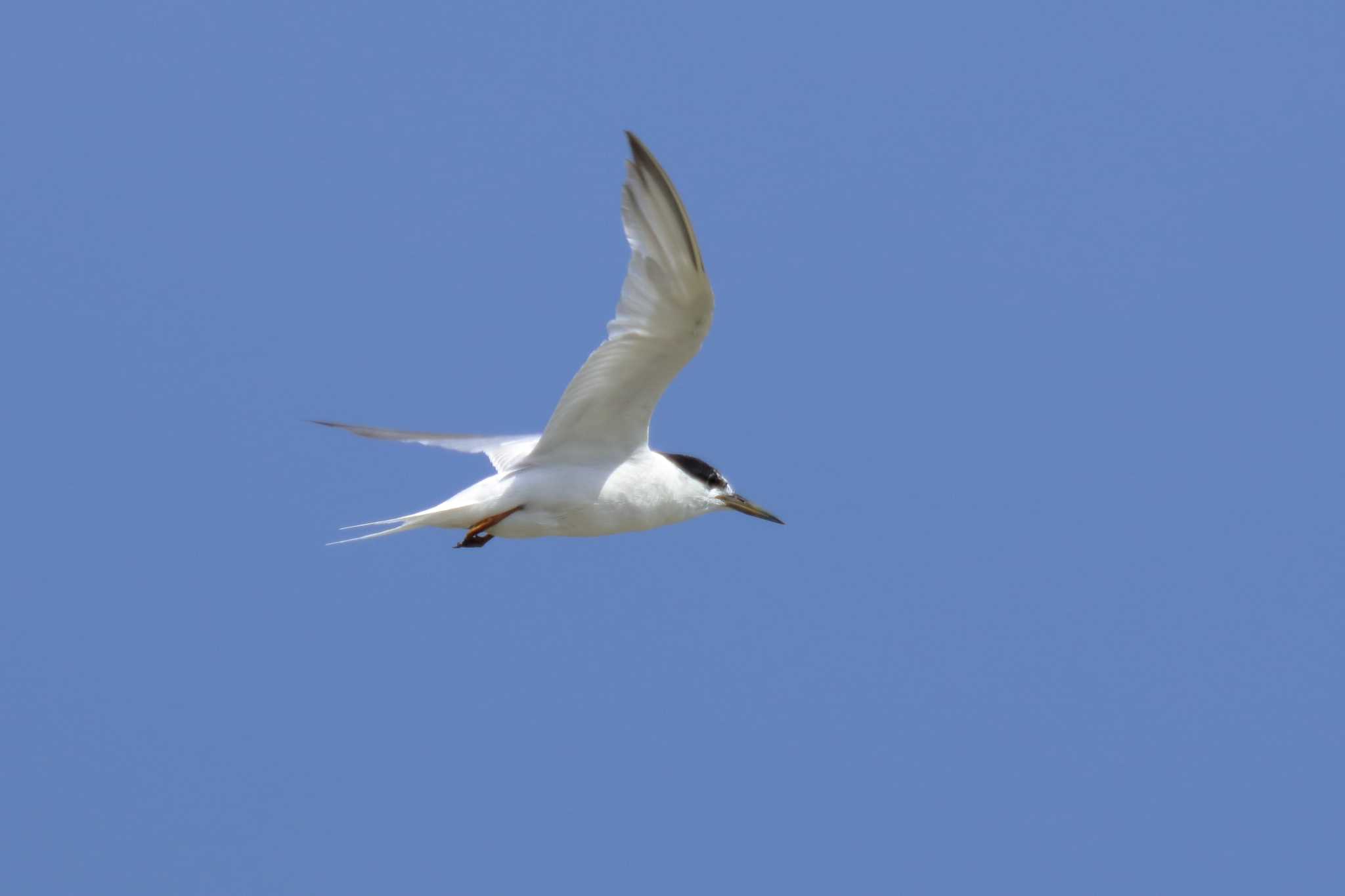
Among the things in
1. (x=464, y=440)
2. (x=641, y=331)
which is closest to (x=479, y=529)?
(x=641, y=331)

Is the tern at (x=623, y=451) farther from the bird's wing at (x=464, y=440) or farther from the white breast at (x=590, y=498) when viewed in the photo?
the bird's wing at (x=464, y=440)

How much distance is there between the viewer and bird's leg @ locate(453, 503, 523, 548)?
4.90 meters

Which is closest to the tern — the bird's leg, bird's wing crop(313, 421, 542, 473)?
the bird's leg

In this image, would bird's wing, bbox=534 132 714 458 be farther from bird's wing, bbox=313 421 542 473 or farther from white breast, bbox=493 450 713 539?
bird's wing, bbox=313 421 542 473

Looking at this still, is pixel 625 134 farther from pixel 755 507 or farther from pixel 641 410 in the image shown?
pixel 755 507

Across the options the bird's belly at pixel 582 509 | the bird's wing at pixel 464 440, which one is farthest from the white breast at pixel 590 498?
the bird's wing at pixel 464 440

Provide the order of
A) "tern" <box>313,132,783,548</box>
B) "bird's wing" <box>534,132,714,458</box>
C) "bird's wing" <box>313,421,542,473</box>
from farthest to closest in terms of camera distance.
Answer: "bird's wing" <box>313,421,542,473</box> < "tern" <box>313,132,783,548</box> < "bird's wing" <box>534,132,714,458</box>

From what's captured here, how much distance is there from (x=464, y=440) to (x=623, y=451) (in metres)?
1.09

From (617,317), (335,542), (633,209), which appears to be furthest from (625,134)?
(335,542)

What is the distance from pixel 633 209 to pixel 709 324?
1.37 feet

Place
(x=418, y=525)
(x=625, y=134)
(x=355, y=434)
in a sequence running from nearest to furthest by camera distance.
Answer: (x=625, y=134), (x=418, y=525), (x=355, y=434)

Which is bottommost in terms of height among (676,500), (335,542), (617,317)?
(335,542)

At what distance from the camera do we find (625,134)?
408cm

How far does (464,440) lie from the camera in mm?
5945
